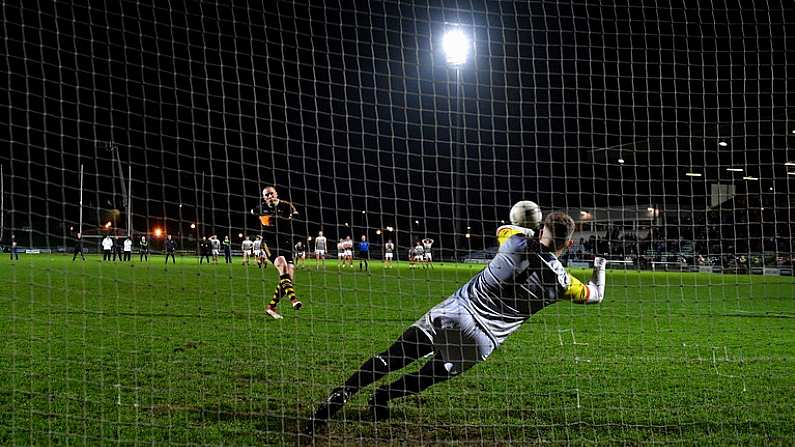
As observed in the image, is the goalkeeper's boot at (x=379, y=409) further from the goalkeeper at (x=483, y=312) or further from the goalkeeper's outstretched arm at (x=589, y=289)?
the goalkeeper's outstretched arm at (x=589, y=289)

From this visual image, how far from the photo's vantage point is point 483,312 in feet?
15.3

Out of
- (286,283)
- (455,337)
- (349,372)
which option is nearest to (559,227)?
(455,337)

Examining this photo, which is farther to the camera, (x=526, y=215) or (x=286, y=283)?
(x=286, y=283)

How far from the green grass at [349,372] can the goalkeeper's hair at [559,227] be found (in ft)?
4.06

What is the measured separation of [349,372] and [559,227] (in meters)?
2.74

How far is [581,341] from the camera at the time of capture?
8.80 meters

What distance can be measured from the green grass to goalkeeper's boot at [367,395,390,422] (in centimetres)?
9

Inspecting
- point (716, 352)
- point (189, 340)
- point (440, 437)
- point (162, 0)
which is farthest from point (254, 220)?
point (440, 437)

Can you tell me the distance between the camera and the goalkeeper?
4578 millimetres

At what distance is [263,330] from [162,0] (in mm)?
4043

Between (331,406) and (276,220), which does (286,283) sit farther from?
(331,406)

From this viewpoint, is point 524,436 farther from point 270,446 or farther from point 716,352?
point 716,352

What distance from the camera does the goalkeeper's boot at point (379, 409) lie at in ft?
16.1

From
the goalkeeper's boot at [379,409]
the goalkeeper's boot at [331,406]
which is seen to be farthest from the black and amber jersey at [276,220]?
the goalkeeper's boot at [331,406]
